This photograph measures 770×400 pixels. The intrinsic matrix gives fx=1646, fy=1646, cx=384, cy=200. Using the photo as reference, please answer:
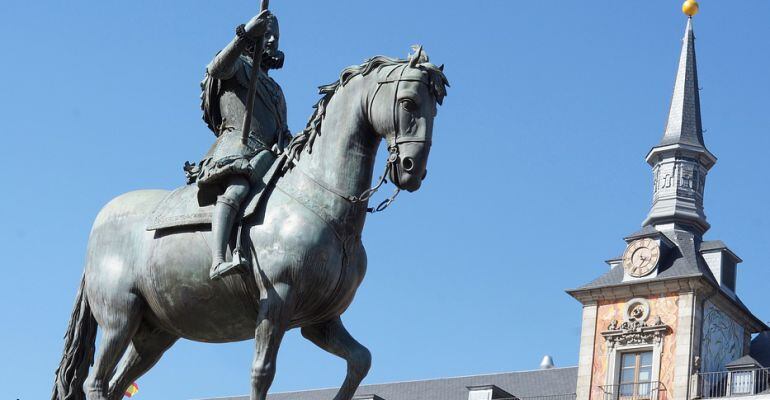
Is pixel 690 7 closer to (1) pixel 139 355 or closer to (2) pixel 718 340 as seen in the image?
(2) pixel 718 340

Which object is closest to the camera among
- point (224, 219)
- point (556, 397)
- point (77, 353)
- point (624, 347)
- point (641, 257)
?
point (224, 219)

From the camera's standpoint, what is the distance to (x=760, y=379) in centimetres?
4422

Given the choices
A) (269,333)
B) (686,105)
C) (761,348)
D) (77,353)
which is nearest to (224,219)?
(269,333)

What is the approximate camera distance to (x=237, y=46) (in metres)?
9.41

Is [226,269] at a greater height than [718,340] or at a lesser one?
lesser

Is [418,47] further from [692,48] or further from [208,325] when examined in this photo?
[692,48]

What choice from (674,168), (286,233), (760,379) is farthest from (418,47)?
(674,168)

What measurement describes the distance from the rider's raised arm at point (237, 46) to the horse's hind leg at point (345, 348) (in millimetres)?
1587

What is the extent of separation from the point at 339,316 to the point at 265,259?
0.69 meters

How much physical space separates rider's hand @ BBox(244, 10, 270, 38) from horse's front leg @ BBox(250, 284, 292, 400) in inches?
59.9

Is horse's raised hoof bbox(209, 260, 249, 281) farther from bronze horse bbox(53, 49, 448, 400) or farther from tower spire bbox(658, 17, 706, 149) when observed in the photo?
tower spire bbox(658, 17, 706, 149)

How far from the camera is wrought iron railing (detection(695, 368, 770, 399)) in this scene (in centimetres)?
4406

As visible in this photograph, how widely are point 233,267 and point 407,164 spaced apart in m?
1.08

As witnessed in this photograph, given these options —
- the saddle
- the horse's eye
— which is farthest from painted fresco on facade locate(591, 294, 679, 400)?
the horse's eye
